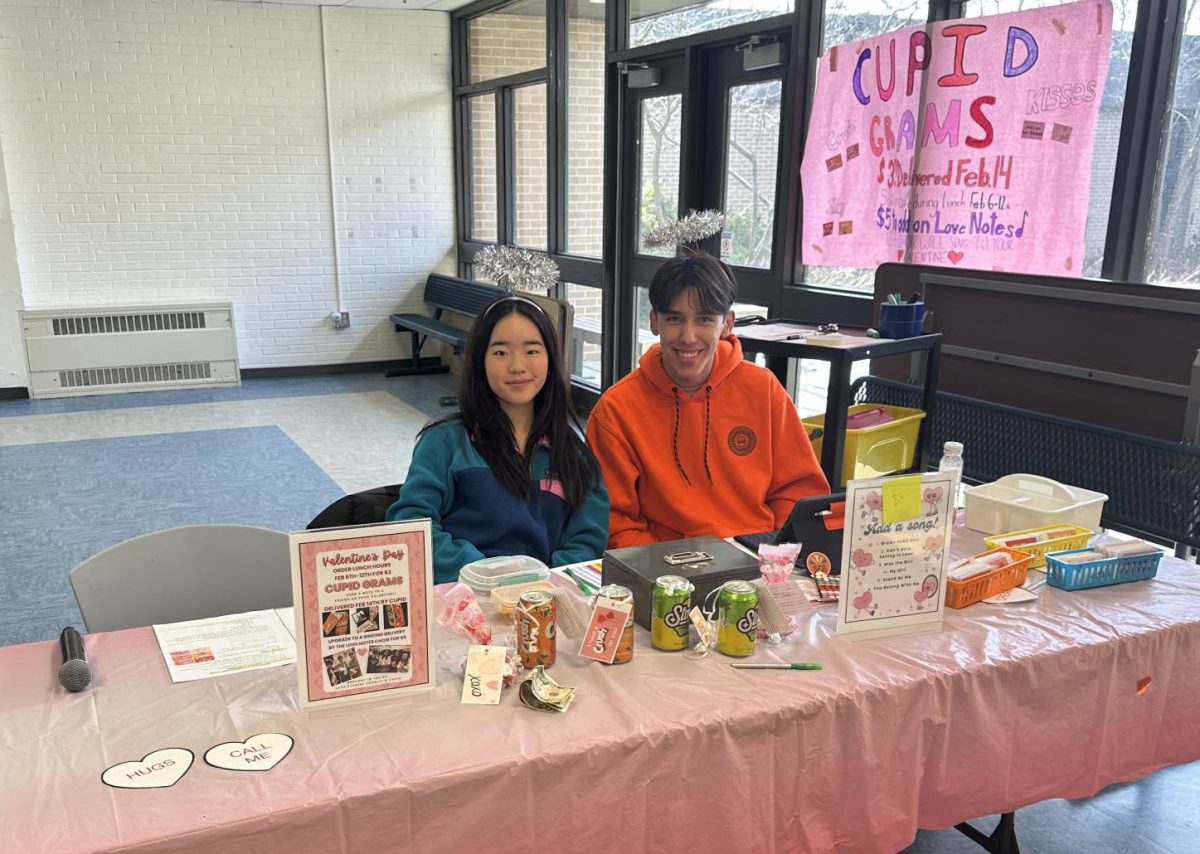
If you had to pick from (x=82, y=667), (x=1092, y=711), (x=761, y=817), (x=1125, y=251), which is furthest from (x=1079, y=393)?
(x=82, y=667)

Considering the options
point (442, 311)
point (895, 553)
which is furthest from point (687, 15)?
point (895, 553)

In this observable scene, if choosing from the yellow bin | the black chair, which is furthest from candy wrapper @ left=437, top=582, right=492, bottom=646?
the yellow bin

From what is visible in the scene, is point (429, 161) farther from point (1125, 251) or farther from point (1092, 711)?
point (1092, 711)

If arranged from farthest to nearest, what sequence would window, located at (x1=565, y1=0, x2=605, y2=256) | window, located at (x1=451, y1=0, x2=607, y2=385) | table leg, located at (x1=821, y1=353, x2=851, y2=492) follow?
1. window, located at (x1=451, y1=0, x2=607, y2=385)
2. window, located at (x1=565, y1=0, x2=605, y2=256)
3. table leg, located at (x1=821, y1=353, x2=851, y2=492)

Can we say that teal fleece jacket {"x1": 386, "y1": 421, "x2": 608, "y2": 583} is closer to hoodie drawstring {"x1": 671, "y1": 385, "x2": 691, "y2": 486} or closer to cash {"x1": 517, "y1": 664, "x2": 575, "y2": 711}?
hoodie drawstring {"x1": 671, "y1": 385, "x2": 691, "y2": 486}

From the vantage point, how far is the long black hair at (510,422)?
77.7 inches

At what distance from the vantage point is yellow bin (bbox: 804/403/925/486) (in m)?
2.77

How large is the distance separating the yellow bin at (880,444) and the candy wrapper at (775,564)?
44.7 inches

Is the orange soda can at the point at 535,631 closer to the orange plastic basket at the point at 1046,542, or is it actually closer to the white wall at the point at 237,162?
the orange plastic basket at the point at 1046,542

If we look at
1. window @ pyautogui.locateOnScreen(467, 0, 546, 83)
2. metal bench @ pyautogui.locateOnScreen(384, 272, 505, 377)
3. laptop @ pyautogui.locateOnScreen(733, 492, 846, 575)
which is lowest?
metal bench @ pyautogui.locateOnScreen(384, 272, 505, 377)

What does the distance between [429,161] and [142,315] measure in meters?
2.53

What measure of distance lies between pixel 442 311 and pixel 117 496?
3719 mm

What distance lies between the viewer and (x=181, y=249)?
23.5ft

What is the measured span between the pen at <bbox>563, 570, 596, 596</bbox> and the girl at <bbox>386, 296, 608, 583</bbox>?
0.72 ft
